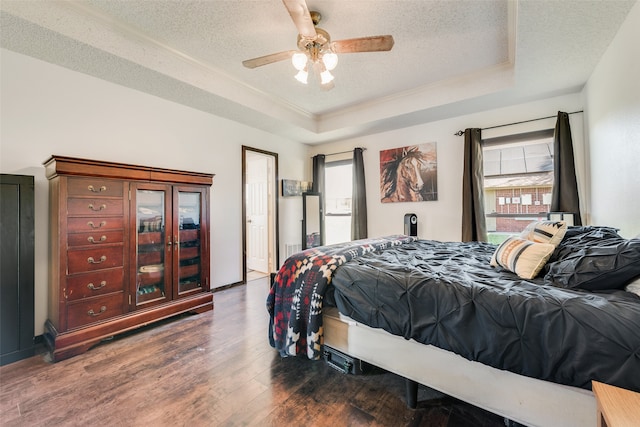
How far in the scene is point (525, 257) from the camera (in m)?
1.57

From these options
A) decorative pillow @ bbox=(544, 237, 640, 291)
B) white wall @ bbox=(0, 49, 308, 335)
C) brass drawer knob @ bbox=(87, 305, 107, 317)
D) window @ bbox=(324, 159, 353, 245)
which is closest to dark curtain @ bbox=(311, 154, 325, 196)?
window @ bbox=(324, 159, 353, 245)

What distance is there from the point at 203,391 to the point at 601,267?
88.5 inches

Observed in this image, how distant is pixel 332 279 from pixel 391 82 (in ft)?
8.88

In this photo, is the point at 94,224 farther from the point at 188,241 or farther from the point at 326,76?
the point at 326,76

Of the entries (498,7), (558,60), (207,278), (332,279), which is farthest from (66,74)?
(558,60)

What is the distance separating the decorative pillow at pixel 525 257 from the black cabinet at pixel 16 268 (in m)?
3.53

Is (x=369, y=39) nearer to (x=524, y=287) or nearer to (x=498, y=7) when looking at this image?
(x=498, y=7)

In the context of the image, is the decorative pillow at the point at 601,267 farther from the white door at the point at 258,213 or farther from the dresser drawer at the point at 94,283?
the white door at the point at 258,213

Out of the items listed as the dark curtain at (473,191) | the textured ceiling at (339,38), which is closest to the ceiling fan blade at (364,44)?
the textured ceiling at (339,38)

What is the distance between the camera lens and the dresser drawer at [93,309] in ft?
6.74

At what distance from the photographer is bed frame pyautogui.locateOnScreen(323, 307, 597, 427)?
3.49 feet

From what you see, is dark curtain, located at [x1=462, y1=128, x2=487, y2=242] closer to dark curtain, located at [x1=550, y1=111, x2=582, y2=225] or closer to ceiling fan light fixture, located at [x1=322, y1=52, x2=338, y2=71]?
dark curtain, located at [x1=550, y1=111, x2=582, y2=225]

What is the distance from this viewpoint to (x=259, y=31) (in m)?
2.33

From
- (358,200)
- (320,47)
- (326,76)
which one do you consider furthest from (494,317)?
(358,200)
